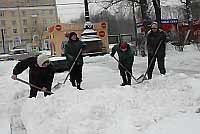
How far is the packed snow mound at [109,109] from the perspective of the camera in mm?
5621

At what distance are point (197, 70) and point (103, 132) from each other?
1019 cm

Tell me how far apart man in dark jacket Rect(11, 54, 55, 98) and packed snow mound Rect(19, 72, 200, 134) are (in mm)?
883

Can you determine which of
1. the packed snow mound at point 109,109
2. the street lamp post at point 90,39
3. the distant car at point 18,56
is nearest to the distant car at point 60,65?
the street lamp post at point 90,39

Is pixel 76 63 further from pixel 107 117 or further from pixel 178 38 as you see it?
pixel 178 38

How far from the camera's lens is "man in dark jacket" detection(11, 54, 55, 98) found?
8.45 m

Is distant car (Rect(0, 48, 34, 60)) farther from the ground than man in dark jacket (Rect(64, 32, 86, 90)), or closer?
closer

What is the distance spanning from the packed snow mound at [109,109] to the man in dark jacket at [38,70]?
883 millimetres

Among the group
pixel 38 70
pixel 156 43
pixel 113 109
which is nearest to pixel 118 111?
pixel 113 109

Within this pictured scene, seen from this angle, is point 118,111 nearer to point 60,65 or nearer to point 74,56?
point 74,56

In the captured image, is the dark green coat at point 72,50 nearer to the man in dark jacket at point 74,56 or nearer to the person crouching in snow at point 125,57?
the man in dark jacket at point 74,56

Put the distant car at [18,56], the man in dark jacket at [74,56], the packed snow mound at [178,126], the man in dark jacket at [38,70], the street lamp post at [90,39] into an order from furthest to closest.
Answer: the distant car at [18,56] < the street lamp post at [90,39] < the man in dark jacket at [74,56] < the man in dark jacket at [38,70] < the packed snow mound at [178,126]

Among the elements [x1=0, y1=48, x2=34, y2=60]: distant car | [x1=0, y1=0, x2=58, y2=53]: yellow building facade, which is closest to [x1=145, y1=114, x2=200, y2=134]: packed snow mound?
[x1=0, y1=48, x2=34, y2=60]: distant car

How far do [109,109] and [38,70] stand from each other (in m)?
2.86

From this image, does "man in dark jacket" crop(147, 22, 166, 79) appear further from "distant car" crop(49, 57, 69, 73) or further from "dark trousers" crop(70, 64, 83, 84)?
"distant car" crop(49, 57, 69, 73)
